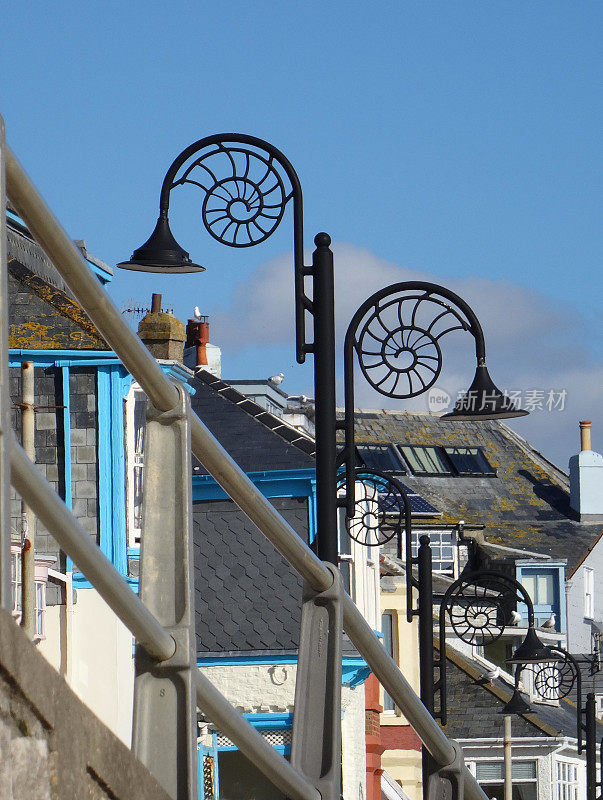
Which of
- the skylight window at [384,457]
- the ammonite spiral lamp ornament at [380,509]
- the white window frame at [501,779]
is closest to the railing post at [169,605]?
the ammonite spiral lamp ornament at [380,509]

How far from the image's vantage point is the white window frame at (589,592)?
5553cm

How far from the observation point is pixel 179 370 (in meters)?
19.7

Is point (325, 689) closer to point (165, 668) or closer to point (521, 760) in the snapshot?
point (165, 668)

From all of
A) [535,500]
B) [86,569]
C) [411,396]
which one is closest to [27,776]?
[86,569]

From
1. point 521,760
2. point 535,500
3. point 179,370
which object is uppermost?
point 179,370

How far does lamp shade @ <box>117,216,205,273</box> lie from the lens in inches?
404

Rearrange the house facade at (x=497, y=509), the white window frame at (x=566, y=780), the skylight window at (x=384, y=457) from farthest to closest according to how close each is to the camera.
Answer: the skylight window at (x=384, y=457) → the house facade at (x=497, y=509) → the white window frame at (x=566, y=780)

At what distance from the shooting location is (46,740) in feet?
7.38

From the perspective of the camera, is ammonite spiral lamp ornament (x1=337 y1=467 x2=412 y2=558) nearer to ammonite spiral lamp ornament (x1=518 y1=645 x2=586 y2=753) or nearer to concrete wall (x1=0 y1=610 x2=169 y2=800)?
ammonite spiral lamp ornament (x1=518 y1=645 x2=586 y2=753)

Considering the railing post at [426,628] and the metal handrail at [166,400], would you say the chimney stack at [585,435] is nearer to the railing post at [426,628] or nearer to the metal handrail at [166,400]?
the railing post at [426,628]

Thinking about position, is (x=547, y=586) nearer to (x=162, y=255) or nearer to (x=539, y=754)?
(x=539, y=754)

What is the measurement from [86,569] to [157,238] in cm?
800

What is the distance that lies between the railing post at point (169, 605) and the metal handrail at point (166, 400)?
0.07m

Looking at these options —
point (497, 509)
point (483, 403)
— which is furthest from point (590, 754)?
point (497, 509)
